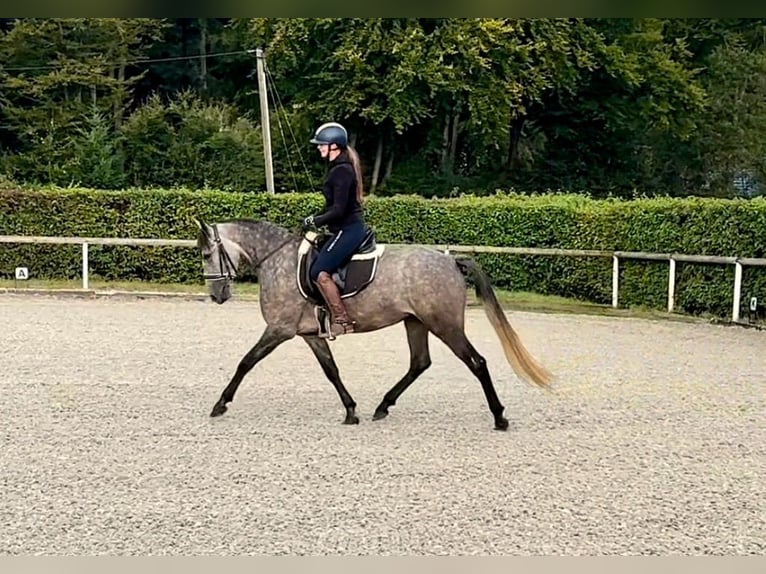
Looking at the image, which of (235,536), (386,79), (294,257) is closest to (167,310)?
(294,257)

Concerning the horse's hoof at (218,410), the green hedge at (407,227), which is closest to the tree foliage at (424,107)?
the green hedge at (407,227)

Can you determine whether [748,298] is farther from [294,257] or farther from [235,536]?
[235,536]

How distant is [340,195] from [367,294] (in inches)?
31.6

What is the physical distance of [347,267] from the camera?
277 inches

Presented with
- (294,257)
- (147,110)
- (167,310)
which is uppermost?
(147,110)

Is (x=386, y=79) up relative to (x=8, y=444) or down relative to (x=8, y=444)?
up

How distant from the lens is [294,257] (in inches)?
290

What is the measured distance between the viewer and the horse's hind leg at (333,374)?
7.35 m

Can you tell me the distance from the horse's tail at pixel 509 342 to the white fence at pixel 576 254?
771 centimetres

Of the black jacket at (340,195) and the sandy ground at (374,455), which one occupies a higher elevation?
the black jacket at (340,195)

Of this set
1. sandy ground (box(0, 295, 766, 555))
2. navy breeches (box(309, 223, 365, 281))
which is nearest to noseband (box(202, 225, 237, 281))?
navy breeches (box(309, 223, 365, 281))

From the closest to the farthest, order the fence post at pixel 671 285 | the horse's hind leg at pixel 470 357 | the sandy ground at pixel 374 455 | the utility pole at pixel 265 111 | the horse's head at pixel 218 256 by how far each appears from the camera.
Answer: the sandy ground at pixel 374 455 → the horse's hind leg at pixel 470 357 → the horse's head at pixel 218 256 → the fence post at pixel 671 285 → the utility pole at pixel 265 111

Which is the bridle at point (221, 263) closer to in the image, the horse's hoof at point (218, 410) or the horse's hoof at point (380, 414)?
the horse's hoof at point (218, 410)

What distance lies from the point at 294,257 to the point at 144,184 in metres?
26.2
